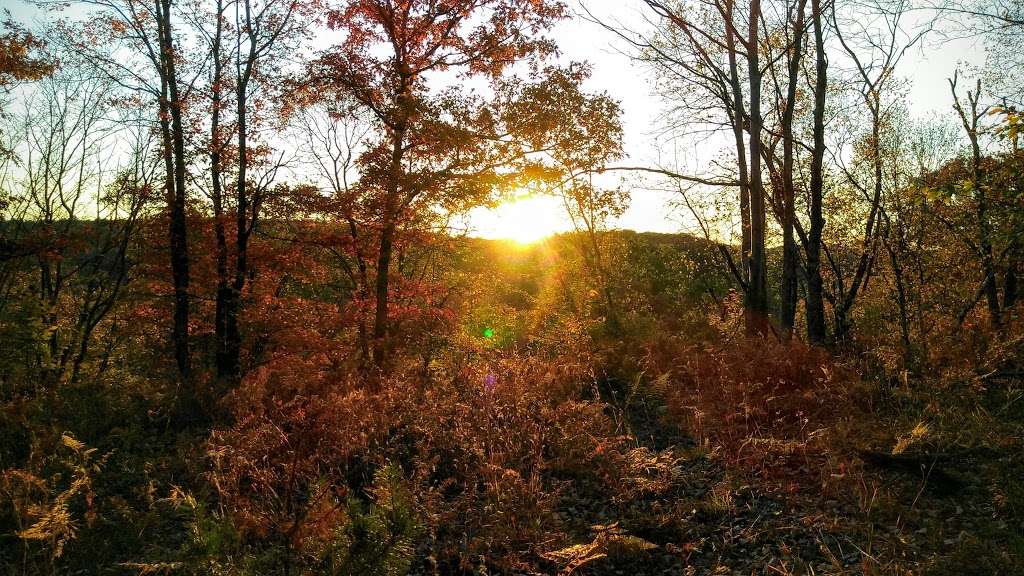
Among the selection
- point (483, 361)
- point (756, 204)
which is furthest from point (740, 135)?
point (483, 361)

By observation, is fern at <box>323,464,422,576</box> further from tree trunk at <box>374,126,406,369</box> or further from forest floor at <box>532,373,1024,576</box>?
tree trunk at <box>374,126,406,369</box>

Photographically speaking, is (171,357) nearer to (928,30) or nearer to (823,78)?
(823,78)

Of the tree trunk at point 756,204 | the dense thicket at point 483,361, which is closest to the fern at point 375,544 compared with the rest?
the dense thicket at point 483,361

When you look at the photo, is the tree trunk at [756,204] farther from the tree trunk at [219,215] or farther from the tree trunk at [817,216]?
the tree trunk at [219,215]

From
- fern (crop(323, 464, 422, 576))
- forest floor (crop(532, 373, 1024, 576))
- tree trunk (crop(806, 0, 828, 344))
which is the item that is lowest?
forest floor (crop(532, 373, 1024, 576))

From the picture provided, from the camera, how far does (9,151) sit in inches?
568

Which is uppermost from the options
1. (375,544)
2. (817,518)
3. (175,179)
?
(175,179)

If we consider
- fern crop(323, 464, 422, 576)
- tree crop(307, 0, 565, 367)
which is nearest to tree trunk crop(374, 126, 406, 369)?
tree crop(307, 0, 565, 367)

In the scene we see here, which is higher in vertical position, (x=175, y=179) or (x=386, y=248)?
(x=175, y=179)

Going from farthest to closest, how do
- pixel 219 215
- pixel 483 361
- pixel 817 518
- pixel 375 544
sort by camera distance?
pixel 219 215, pixel 483 361, pixel 817 518, pixel 375 544

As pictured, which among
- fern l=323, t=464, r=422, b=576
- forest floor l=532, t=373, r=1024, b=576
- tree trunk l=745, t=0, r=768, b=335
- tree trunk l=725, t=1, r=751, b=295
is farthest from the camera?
tree trunk l=725, t=1, r=751, b=295

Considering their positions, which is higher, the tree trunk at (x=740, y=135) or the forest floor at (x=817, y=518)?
the tree trunk at (x=740, y=135)

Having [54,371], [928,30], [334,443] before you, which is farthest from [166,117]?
[928,30]

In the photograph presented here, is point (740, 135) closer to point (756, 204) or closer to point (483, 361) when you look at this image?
point (756, 204)
